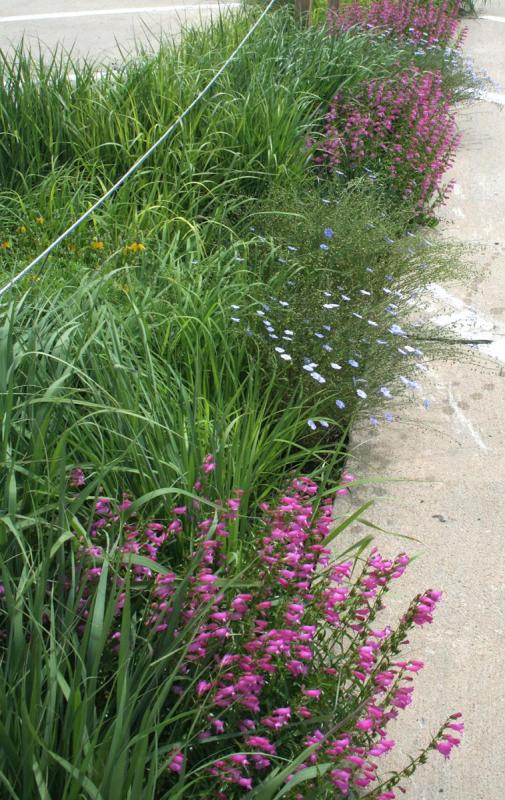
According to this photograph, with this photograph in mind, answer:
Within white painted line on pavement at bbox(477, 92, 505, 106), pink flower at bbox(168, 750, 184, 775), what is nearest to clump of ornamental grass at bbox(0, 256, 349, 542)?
pink flower at bbox(168, 750, 184, 775)

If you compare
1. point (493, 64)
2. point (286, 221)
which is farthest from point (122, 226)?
point (493, 64)

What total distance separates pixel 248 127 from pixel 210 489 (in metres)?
2.98

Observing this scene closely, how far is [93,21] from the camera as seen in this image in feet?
33.1

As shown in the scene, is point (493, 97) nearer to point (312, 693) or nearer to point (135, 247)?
point (135, 247)

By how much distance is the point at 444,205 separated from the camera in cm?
582

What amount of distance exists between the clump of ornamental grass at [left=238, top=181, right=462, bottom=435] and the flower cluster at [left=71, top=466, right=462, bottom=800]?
0.89m

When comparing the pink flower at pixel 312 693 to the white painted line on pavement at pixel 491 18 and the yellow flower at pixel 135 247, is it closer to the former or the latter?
the yellow flower at pixel 135 247

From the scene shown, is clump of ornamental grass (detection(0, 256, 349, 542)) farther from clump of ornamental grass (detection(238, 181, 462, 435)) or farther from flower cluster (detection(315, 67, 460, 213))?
flower cluster (detection(315, 67, 460, 213))

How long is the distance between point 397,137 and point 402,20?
2.60 metres

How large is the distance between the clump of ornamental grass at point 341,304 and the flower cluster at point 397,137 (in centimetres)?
63

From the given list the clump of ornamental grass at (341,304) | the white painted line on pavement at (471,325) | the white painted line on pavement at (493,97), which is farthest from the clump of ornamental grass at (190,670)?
the white painted line on pavement at (493,97)

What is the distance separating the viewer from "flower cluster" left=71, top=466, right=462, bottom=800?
2.04 m

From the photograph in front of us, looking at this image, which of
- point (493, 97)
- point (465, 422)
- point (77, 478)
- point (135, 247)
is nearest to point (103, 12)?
point (493, 97)

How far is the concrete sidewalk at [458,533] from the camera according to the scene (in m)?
2.56
